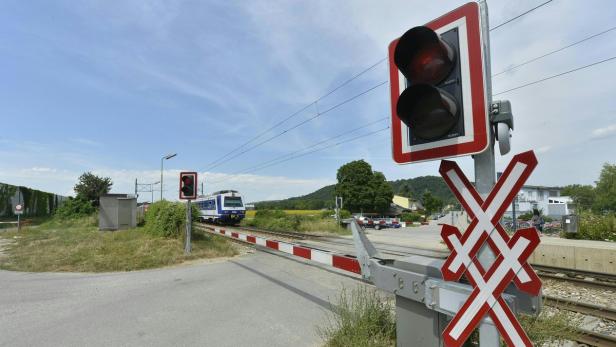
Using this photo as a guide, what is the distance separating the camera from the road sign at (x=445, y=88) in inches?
79.3

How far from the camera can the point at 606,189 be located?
231ft

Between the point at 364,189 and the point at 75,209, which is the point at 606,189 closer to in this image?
the point at 364,189

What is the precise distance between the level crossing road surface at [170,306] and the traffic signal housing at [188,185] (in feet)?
9.75

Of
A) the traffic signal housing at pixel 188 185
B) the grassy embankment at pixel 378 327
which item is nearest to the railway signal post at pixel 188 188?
the traffic signal housing at pixel 188 185

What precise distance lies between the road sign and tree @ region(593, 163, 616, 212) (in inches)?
3353

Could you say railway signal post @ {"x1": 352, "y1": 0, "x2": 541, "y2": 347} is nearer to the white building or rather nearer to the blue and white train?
the blue and white train

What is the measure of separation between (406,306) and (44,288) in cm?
798

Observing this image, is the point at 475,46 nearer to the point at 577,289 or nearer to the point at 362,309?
the point at 362,309

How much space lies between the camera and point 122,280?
8141 mm

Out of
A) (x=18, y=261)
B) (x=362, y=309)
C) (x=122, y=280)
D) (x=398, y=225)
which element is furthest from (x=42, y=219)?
(x=362, y=309)

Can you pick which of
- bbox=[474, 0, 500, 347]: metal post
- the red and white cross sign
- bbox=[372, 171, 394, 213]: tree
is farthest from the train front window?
bbox=[372, 171, 394, 213]: tree

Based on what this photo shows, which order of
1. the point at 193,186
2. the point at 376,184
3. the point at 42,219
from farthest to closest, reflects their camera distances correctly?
1. the point at 376,184
2. the point at 42,219
3. the point at 193,186

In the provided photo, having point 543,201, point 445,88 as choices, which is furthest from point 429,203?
point 445,88

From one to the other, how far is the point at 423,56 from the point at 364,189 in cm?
5853
